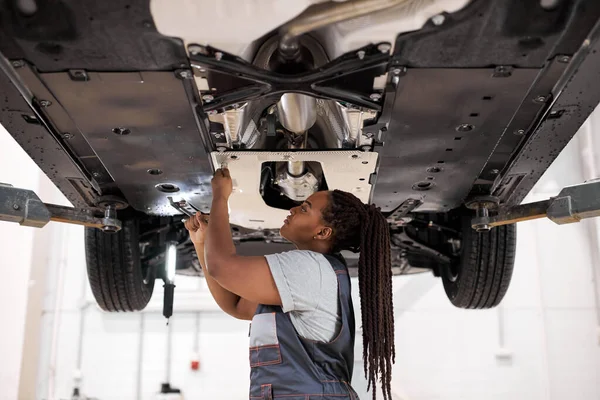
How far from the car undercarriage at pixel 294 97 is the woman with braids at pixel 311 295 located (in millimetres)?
330

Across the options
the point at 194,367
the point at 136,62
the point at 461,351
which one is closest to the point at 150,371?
the point at 194,367

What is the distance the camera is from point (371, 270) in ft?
6.53

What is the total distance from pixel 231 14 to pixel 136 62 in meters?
0.33

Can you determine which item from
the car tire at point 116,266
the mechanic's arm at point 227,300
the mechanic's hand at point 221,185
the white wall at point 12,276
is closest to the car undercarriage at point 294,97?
the mechanic's hand at point 221,185

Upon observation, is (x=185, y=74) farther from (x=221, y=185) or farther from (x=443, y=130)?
(x=443, y=130)

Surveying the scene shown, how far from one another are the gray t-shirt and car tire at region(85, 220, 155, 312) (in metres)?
1.70

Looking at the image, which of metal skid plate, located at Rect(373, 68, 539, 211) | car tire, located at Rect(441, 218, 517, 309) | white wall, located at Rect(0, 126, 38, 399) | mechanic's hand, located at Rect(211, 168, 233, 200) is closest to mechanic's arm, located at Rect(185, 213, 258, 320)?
mechanic's hand, located at Rect(211, 168, 233, 200)

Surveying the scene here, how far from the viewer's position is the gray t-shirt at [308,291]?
69.3 inches

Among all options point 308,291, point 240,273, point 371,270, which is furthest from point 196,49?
point 371,270

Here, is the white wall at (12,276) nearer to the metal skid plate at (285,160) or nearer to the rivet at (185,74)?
the metal skid plate at (285,160)

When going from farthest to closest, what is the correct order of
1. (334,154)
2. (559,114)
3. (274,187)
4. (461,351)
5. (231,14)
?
(461,351) → (274,187) → (334,154) → (559,114) → (231,14)

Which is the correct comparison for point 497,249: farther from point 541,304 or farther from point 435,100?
point 541,304

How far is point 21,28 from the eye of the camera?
1.60 metres

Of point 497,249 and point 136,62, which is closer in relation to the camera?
point 136,62
